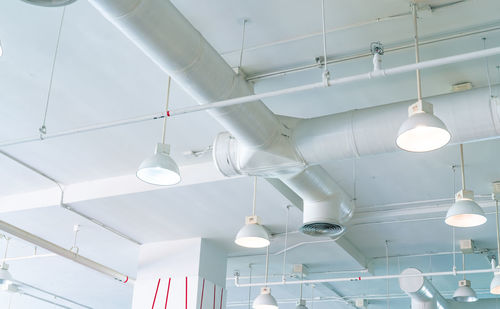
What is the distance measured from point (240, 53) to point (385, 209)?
3.61m

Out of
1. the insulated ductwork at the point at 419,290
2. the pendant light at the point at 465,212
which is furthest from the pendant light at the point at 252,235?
the insulated ductwork at the point at 419,290

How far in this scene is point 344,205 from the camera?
20.0 ft

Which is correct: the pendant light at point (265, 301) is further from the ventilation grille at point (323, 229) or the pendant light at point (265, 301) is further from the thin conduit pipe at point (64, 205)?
Result: the ventilation grille at point (323, 229)

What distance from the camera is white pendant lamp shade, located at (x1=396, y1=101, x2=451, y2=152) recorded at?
12.9ft

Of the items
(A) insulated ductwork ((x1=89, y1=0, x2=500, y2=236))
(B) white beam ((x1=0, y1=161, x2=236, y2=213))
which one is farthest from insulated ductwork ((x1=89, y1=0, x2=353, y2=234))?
(B) white beam ((x1=0, y1=161, x2=236, y2=213))

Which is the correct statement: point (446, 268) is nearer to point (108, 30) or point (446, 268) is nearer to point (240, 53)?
point (240, 53)

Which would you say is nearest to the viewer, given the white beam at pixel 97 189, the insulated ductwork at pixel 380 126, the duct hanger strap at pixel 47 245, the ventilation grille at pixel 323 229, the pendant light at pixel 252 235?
the insulated ductwork at pixel 380 126

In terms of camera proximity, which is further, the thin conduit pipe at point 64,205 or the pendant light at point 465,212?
the thin conduit pipe at point 64,205

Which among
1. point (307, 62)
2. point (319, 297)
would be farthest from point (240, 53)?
point (319, 297)

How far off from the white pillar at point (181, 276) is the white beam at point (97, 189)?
5.48 ft

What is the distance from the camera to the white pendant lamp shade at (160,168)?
4.75 meters

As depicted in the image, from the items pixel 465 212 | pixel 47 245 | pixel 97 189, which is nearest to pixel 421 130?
pixel 465 212

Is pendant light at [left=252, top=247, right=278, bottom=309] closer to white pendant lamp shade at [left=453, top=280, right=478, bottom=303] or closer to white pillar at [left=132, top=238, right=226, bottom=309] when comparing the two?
white pillar at [left=132, top=238, right=226, bottom=309]

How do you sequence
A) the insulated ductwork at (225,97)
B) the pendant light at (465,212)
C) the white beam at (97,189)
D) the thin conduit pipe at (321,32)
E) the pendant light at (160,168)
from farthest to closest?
1. the white beam at (97,189)
2. the pendant light at (465,212)
3. the pendant light at (160,168)
4. the thin conduit pipe at (321,32)
5. the insulated ductwork at (225,97)
